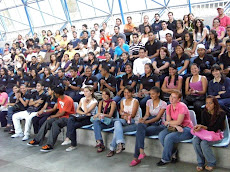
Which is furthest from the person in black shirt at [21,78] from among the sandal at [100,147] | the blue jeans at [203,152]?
the blue jeans at [203,152]

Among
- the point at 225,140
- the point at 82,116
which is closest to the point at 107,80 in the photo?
the point at 82,116

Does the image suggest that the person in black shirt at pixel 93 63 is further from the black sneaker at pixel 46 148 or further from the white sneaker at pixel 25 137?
the black sneaker at pixel 46 148

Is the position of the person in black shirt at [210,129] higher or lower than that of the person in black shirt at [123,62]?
lower

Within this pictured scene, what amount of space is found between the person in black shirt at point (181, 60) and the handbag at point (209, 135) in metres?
2.29

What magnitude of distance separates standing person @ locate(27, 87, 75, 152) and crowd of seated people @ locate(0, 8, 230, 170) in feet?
0.06

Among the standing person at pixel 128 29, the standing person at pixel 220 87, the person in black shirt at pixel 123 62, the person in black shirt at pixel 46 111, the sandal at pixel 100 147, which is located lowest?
the sandal at pixel 100 147

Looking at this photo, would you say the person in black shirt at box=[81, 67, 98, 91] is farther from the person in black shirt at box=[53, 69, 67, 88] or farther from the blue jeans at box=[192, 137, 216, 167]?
the blue jeans at box=[192, 137, 216, 167]

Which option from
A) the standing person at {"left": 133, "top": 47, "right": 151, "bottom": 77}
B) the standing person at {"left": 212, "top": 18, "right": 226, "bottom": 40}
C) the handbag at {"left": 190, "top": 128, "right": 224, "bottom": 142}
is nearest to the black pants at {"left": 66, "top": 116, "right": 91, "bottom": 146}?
the standing person at {"left": 133, "top": 47, "right": 151, "bottom": 77}

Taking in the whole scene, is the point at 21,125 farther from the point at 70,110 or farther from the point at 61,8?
the point at 61,8

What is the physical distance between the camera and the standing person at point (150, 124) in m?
4.35

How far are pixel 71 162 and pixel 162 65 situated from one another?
118 inches

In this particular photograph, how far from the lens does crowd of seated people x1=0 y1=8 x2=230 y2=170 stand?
4332mm

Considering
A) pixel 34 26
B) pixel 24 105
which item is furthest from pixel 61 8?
pixel 24 105

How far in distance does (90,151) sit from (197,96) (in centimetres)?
214
